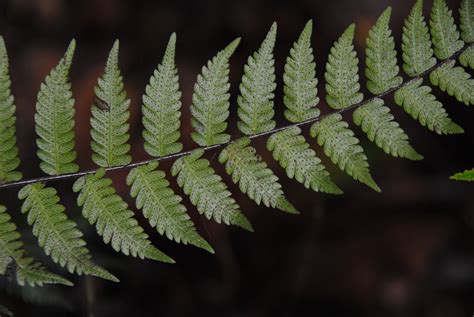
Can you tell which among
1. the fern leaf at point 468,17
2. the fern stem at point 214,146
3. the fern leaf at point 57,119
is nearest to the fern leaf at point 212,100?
the fern stem at point 214,146

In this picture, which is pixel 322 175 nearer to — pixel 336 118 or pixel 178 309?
pixel 336 118

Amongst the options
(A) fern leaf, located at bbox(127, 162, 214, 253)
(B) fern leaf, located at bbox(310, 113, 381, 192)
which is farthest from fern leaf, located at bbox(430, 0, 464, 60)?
(A) fern leaf, located at bbox(127, 162, 214, 253)

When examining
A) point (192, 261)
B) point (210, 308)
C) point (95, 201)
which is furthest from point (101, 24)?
point (95, 201)

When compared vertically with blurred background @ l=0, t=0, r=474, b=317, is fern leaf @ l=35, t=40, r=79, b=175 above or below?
above

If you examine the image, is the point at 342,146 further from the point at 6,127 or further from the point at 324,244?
the point at 324,244

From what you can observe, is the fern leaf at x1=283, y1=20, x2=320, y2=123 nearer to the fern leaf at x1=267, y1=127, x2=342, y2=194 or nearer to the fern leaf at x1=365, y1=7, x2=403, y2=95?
the fern leaf at x1=267, y1=127, x2=342, y2=194

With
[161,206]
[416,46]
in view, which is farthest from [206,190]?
[416,46]
